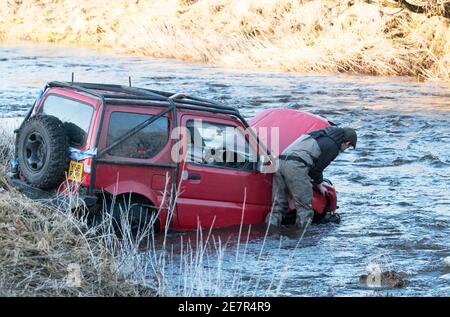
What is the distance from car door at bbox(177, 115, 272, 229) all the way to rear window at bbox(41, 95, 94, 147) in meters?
1.06

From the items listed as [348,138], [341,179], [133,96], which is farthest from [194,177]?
[341,179]

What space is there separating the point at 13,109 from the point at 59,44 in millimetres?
22220

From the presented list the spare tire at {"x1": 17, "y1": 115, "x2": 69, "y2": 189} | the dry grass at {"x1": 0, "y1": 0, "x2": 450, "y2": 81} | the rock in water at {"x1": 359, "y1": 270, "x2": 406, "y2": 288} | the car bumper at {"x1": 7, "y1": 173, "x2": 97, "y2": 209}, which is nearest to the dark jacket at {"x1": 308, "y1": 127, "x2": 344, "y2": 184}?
the rock in water at {"x1": 359, "y1": 270, "x2": 406, "y2": 288}

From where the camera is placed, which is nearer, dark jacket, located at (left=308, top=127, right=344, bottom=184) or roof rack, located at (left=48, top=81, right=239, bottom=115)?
roof rack, located at (left=48, top=81, right=239, bottom=115)

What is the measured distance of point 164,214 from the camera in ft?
32.3

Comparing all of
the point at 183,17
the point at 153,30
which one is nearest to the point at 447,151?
the point at 153,30

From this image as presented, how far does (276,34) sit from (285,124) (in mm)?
22793

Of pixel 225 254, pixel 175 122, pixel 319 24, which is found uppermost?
pixel 319 24

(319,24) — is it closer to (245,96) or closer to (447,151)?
(245,96)

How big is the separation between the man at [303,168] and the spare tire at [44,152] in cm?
261

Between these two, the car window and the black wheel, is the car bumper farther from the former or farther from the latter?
the car window

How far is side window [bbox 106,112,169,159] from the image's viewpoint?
376 inches

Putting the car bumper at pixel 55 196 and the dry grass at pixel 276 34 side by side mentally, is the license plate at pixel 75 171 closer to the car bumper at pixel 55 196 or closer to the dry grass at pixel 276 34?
the car bumper at pixel 55 196

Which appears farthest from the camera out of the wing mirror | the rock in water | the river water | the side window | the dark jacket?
the dark jacket
